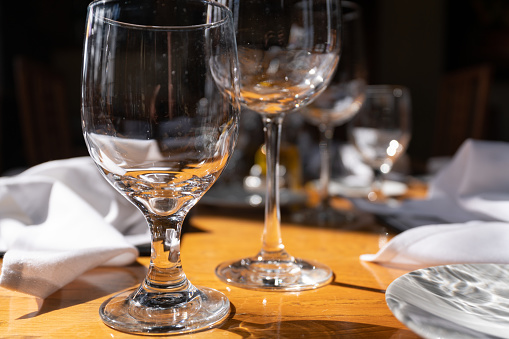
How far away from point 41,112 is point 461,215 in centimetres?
135

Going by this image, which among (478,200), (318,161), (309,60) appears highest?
(309,60)

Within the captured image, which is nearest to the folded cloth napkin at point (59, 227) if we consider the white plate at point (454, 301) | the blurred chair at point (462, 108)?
the white plate at point (454, 301)

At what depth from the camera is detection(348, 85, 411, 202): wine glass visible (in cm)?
88

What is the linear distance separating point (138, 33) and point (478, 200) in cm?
42

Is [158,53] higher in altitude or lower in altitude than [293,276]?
higher

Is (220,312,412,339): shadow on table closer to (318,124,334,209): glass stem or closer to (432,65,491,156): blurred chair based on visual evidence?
(318,124,334,209): glass stem

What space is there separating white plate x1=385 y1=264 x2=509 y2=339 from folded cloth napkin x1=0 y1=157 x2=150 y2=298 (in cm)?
22

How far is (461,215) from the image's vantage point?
0.60m

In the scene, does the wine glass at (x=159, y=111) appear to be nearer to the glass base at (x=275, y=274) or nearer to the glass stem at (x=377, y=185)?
the glass base at (x=275, y=274)

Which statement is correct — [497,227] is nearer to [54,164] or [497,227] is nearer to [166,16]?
[166,16]

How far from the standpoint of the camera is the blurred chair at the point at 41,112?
146cm

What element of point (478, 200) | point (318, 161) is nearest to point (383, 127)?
point (478, 200)

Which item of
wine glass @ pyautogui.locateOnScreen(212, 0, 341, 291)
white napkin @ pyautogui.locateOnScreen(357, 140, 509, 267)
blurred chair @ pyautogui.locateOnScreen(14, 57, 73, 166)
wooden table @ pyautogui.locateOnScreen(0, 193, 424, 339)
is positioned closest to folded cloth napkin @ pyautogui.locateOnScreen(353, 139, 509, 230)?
white napkin @ pyautogui.locateOnScreen(357, 140, 509, 267)

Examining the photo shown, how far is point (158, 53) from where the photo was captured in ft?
1.02
